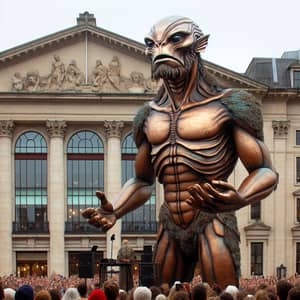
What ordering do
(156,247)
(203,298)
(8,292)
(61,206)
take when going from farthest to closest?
(61,206) < (156,247) < (8,292) < (203,298)

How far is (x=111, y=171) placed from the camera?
48.8 metres

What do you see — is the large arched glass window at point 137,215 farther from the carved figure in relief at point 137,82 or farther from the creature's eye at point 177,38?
the creature's eye at point 177,38

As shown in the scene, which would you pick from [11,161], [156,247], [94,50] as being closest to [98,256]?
[11,161]

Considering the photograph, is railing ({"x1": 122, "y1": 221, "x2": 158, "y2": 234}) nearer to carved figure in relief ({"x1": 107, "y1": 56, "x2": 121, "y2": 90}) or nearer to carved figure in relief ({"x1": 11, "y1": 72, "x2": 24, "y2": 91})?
carved figure in relief ({"x1": 107, "y1": 56, "x2": 121, "y2": 90})

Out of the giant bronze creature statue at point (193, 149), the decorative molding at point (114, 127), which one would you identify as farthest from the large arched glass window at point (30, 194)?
the giant bronze creature statue at point (193, 149)

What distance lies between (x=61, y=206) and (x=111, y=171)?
11.8 feet

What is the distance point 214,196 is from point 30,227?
43.4 metres

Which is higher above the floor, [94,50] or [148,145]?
[94,50]

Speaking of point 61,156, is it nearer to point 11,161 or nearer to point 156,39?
point 11,161

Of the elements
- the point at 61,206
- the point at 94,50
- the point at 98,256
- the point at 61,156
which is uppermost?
the point at 94,50

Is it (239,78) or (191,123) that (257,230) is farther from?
(191,123)

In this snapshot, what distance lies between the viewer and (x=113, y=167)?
4888cm

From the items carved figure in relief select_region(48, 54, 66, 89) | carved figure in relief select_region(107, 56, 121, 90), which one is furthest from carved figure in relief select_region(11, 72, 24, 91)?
carved figure in relief select_region(107, 56, 121, 90)

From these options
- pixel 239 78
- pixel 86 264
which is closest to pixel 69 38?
pixel 239 78
